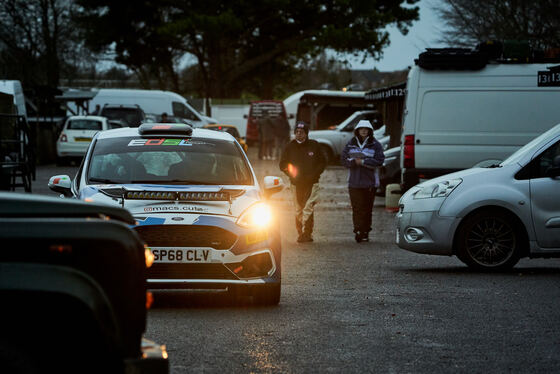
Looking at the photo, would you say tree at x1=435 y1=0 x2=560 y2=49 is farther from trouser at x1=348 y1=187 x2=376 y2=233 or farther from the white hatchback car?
the white hatchback car

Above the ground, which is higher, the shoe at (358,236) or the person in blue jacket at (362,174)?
the person in blue jacket at (362,174)

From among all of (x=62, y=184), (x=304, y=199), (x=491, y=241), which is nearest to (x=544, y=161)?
(x=491, y=241)

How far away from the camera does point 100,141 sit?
10172 millimetres

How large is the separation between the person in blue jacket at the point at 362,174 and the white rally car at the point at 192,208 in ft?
17.5

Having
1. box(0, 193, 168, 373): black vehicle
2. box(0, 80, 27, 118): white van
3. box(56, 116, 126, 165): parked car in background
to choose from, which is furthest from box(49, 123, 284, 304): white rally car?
box(56, 116, 126, 165): parked car in background

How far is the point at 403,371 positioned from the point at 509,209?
5.41 meters

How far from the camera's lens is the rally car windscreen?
958 centimetres

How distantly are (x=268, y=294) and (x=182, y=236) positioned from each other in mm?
919

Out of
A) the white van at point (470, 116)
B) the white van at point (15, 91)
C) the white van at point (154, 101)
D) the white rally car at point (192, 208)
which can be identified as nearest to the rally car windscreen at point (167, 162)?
the white rally car at point (192, 208)

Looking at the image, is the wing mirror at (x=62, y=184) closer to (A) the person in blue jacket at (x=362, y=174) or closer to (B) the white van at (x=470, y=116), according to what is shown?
(A) the person in blue jacket at (x=362, y=174)

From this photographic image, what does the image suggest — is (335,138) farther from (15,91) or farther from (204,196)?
(204,196)

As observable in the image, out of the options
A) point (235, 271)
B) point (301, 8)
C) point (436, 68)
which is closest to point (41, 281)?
point (235, 271)

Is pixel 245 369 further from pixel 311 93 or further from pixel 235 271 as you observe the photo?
pixel 311 93

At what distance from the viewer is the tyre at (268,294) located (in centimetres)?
882
